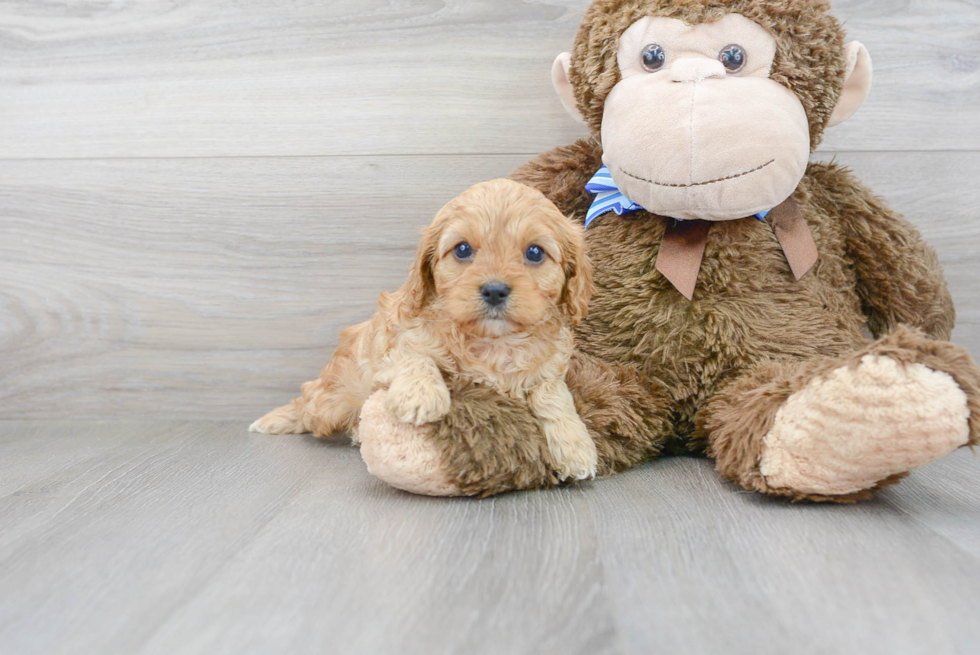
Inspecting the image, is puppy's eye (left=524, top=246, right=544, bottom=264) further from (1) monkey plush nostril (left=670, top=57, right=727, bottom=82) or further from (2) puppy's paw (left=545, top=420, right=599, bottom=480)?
(1) monkey plush nostril (left=670, top=57, right=727, bottom=82)

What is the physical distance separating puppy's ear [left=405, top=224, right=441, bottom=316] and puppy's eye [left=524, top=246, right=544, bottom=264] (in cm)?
14

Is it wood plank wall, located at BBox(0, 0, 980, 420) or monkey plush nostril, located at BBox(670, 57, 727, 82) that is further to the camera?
wood plank wall, located at BBox(0, 0, 980, 420)

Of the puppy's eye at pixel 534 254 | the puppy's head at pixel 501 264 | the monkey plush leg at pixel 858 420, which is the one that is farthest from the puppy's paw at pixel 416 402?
the monkey plush leg at pixel 858 420

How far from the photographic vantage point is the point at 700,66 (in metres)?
1.23

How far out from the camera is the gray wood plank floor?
2.41ft

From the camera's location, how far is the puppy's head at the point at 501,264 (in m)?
1.05

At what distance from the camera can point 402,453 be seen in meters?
1.10

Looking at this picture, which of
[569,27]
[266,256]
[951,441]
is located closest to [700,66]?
[569,27]

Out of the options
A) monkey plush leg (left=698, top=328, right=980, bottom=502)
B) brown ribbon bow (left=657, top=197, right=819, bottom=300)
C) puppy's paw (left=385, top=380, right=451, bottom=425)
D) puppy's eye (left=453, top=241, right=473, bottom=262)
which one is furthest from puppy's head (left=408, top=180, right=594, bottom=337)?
monkey plush leg (left=698, top=328, right=980, bottom=502)

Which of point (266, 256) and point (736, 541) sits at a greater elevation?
point (266, 256)

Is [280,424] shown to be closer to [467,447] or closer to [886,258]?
[467,447]

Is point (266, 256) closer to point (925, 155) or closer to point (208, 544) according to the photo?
point (208, 544)

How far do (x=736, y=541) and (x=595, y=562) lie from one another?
0.19 meters

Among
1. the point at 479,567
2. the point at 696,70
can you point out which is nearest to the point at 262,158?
the point at 696,70
